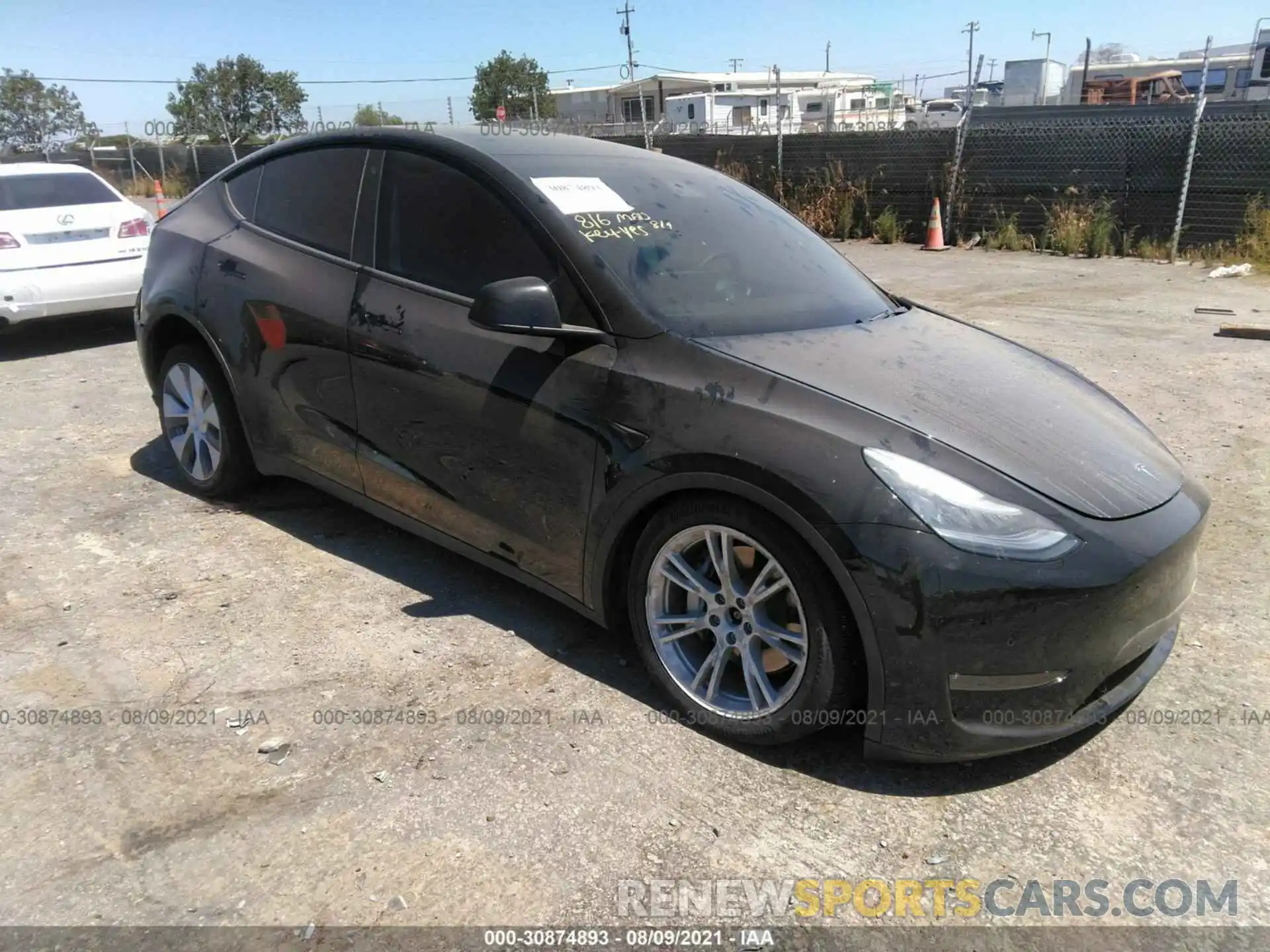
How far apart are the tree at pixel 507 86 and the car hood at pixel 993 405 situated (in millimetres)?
62366

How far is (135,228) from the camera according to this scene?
8438mm

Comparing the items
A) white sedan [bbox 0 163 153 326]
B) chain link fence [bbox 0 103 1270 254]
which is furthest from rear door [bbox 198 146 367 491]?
chain link fence [bbox 0 103 1270 254]

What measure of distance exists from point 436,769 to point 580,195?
1924 mm

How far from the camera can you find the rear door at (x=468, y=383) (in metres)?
3.05

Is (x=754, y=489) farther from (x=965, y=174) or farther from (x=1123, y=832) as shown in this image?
(x=965, y=174)

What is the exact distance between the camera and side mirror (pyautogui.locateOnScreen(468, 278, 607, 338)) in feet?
9.64

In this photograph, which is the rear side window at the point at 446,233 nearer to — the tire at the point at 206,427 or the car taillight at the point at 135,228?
the tire at the point at 206,427

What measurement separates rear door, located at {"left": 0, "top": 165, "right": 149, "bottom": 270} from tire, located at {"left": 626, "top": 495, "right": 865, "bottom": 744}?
7004 millimetres

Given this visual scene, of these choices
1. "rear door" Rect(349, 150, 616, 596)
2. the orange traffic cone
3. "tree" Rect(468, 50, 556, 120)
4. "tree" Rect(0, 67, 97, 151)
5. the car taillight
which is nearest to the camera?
"rear door" Rect(349, 150, 616, 596)

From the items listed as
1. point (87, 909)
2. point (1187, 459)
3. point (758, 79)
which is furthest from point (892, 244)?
point (758, 79)

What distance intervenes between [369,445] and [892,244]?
12.7 metres

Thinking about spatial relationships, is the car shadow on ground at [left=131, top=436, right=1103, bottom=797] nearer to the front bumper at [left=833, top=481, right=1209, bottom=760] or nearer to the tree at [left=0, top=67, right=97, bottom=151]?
the front bumper at [left=833, top=481, right=1209, bottom=760]

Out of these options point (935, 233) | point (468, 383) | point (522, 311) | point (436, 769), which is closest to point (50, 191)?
point (468, 383)

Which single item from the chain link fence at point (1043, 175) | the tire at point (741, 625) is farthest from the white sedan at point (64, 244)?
the chain link fence at point (1043, 175)
